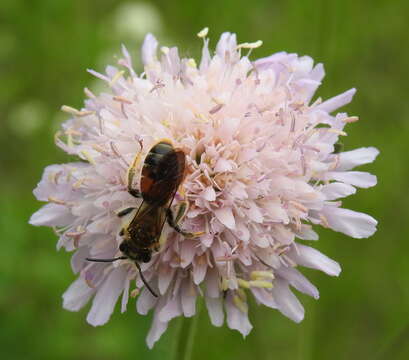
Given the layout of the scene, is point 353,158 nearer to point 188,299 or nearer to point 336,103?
point 336,103

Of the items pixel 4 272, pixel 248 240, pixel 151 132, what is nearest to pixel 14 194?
pixel 4 272

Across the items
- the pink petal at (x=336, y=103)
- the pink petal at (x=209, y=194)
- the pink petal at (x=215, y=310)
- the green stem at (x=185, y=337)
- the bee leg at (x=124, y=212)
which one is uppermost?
the pink petal at (x=336, y=103)

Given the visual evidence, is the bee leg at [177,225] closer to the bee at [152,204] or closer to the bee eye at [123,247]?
the bee at [152,204]

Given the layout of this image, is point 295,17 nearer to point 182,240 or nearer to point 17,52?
point 17,52

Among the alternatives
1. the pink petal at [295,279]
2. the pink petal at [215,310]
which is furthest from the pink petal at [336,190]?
the pink petal at [215,310]

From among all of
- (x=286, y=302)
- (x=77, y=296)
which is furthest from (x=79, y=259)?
(x=286, y=302)
